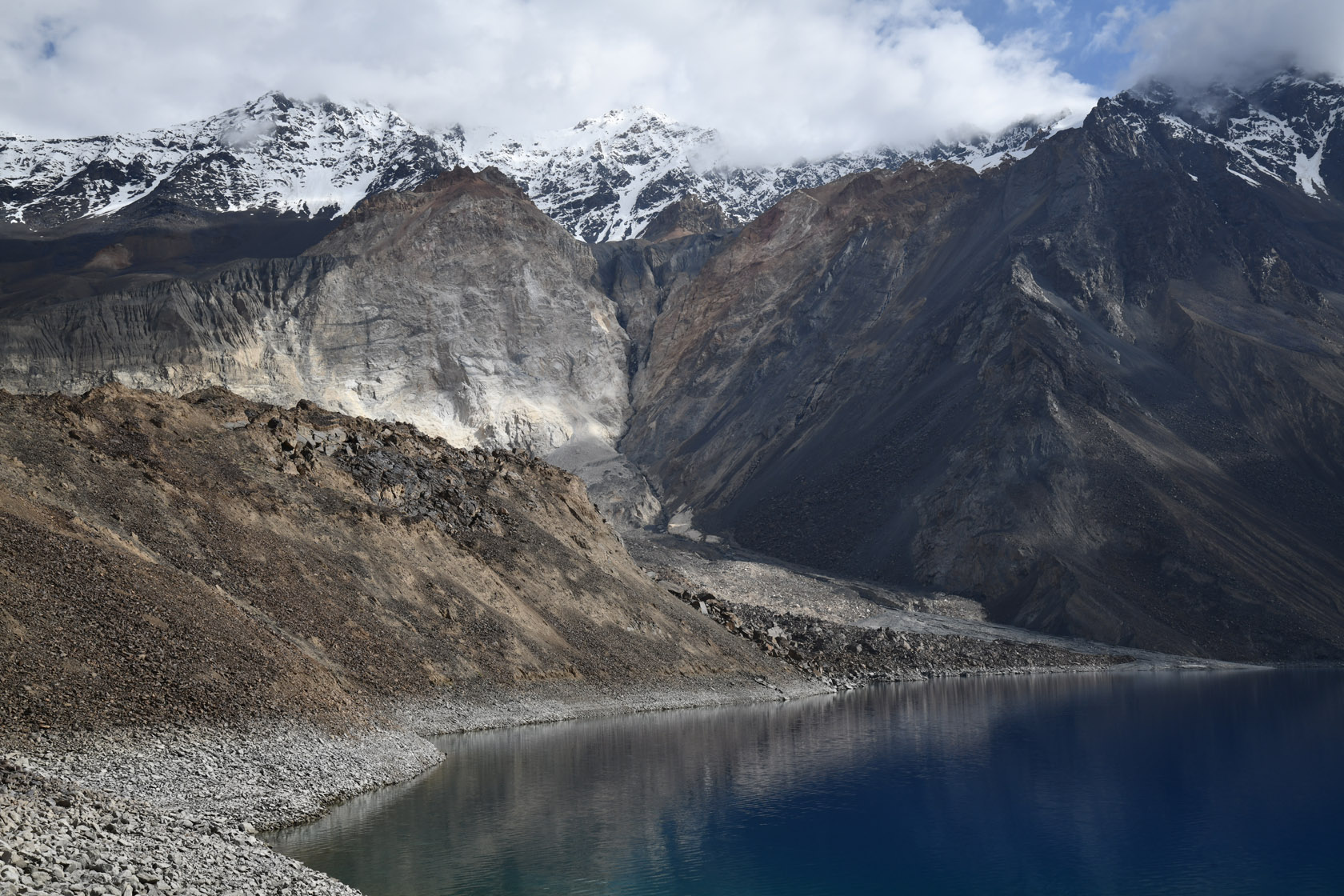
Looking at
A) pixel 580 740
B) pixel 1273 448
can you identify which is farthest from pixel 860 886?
pixel 1273 448

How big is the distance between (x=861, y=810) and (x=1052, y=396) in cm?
8391

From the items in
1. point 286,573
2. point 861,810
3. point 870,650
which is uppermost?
point 286,573

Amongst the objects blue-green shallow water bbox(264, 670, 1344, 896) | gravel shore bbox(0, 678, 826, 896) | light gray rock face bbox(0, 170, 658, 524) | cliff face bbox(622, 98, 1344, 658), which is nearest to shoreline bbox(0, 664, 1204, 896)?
gravel shore bbox(0, 678, 826, 896)

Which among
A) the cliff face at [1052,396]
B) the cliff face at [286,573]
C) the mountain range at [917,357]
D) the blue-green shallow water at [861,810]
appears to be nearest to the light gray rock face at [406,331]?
the mountain range at [917,357]

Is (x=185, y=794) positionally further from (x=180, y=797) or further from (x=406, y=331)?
(x=406, y=331)

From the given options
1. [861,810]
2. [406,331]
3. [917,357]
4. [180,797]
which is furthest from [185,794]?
[406,331]

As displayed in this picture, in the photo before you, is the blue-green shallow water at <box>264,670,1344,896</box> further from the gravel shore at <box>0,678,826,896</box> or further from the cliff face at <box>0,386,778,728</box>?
the cliff face at <box>0,386,778,728</box>

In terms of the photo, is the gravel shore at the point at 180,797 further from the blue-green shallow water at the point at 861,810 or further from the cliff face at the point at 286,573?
the blue-green shallow water at the point at 861,810

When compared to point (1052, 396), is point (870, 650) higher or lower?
lower

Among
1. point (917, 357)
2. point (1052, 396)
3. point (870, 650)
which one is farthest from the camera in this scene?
point (917, 357)

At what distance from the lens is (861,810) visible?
117ft

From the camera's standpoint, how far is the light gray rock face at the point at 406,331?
13738cm

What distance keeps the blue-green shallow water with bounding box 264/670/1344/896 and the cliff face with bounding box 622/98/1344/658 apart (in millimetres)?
40921

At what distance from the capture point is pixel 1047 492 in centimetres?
10344
